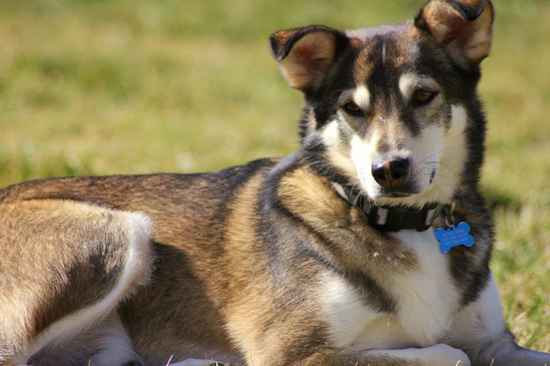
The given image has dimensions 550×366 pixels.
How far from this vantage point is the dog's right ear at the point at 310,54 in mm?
3545

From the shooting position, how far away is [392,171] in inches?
130

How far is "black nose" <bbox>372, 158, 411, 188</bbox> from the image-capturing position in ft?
10.8

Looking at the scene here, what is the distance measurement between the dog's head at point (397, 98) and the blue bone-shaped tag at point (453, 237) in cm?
13

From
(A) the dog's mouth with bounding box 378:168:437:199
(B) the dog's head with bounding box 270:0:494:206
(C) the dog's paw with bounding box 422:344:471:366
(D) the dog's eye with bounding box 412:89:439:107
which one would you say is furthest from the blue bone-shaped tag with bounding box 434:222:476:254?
(D) the dog's eye with bounding box 412:89:439:107

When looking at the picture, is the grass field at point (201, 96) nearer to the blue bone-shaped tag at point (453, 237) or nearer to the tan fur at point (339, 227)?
the blue bone-shaped tag at point (453, 237)

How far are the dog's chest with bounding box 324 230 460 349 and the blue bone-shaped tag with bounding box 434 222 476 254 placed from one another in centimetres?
3

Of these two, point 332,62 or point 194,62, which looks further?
point 194,62

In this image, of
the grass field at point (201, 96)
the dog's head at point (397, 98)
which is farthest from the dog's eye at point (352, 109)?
the grass field at point (201, 96)

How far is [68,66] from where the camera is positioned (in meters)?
10.4

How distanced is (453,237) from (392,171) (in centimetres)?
50

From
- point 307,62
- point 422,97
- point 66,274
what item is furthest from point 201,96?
point 422,97

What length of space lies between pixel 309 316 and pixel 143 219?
35.6 inches

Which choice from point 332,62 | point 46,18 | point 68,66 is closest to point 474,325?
point 332,62

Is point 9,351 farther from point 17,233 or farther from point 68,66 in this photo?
point 68,66
